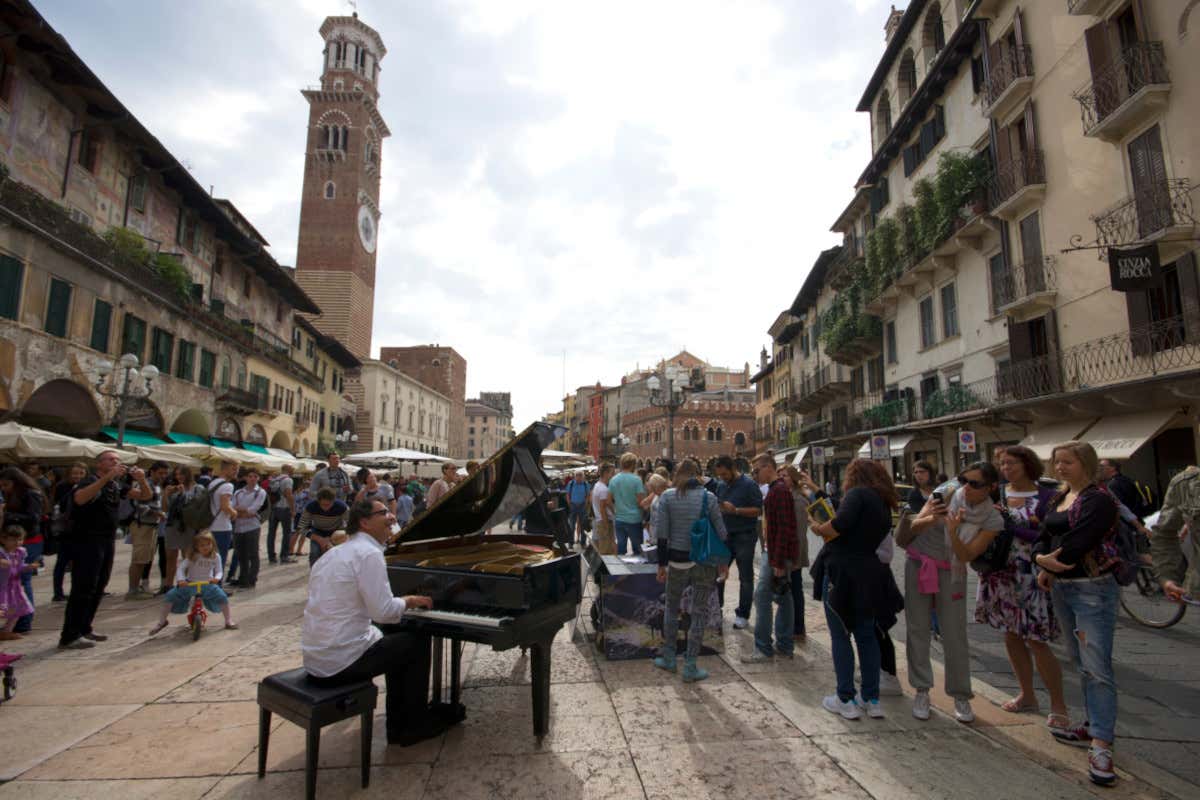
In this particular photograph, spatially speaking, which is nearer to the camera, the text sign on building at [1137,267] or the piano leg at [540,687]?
the piano leg at [540,687]

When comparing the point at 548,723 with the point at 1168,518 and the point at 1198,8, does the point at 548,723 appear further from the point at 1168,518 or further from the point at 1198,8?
the point at 1198,8

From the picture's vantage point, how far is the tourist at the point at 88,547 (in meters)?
5.77

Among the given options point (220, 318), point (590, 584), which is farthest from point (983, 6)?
point (220, 318)

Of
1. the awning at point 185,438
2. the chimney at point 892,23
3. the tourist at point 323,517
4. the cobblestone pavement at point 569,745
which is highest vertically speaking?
the chimney at point 892,23

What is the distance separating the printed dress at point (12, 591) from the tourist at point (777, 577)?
7236mm

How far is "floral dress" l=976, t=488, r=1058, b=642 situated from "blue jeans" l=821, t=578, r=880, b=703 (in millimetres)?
833

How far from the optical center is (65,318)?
15594 millimetres

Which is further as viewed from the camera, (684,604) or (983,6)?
(983,6)

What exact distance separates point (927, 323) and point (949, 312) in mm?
1450

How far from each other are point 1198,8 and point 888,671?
46.7 feet

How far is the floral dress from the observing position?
12.9 ft

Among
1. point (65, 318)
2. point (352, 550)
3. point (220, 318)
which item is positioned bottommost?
point (352, 550)

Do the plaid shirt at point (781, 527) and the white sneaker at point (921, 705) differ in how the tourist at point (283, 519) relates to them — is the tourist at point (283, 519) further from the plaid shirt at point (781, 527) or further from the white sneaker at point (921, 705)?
the white sneaker at point (921, 705)

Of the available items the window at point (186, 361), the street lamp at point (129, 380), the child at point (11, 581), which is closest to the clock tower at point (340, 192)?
the window at point (186, 361)
